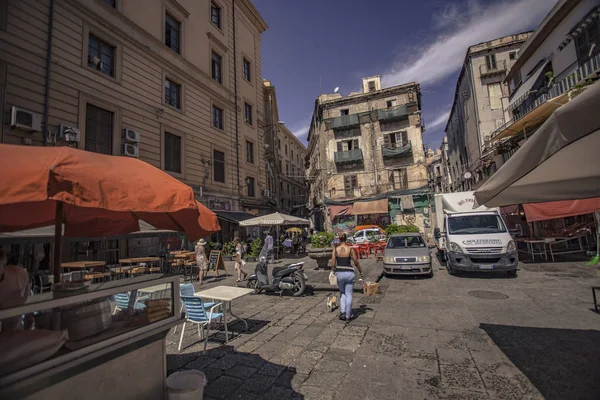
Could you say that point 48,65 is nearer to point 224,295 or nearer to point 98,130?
point 98,130

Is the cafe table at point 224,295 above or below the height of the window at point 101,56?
below

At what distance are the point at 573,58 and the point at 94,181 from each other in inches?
714

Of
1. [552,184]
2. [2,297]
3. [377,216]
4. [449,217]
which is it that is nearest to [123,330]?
[2,297]

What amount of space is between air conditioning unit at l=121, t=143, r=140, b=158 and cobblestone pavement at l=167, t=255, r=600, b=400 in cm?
981

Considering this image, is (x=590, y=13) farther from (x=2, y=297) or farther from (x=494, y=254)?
(x=2, y=297)

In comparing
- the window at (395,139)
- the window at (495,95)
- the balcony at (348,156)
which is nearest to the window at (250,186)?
the balcony at (348,156)

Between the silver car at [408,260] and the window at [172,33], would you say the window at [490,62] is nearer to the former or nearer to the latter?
the silver car at [408,260]

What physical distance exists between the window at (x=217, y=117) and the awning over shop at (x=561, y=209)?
18308 millimetres

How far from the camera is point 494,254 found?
29.8 feet

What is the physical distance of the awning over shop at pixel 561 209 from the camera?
36.4 ft

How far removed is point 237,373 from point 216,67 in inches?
814

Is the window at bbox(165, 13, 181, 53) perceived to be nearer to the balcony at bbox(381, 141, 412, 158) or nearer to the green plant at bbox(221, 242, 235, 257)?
the green plant at bbox(221, 242, 235, 257)

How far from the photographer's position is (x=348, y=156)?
103ft

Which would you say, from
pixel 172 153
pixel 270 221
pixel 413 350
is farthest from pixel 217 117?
pixel 413 350
